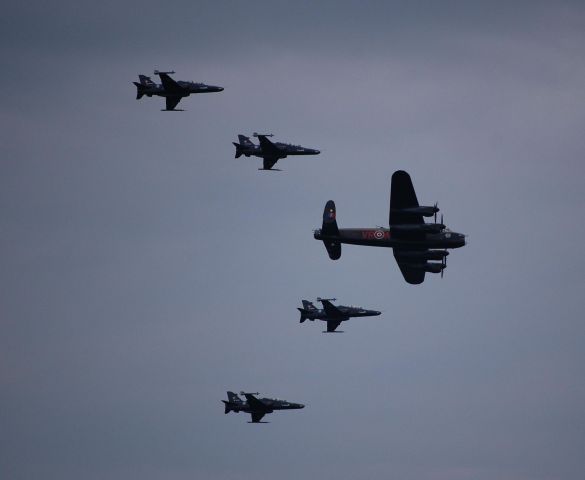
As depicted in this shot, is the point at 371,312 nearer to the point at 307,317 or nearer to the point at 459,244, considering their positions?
the point at 307,317

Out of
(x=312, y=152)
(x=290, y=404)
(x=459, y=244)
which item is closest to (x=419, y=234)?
(x=459, y=244)

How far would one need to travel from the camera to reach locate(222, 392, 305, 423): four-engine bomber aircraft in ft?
520

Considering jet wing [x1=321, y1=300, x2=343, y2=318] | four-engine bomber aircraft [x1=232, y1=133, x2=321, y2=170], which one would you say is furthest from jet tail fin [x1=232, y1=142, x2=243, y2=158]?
jet wing [x1=321, y1=300, x2=343, y2=318]

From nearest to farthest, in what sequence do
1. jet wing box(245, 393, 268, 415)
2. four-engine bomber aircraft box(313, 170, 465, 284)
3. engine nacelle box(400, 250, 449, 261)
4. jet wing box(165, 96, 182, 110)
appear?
four-engine bomber aircraft box(313, 170, 465, 284)
jet wing box(165, 96, 182, 110)
engine nacelle box(400, 250, 449, 261)
jet wing box(245, 393, 268, 415)

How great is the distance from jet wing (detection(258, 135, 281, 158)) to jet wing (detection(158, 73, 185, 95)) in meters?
11.0

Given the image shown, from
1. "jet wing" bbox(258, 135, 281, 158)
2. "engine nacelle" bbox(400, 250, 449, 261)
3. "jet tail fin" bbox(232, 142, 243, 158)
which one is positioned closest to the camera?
"engine nacelle" bbox(400, 250, 449, 261)

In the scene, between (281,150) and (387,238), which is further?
(281,150)

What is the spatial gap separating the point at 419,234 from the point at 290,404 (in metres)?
29.7

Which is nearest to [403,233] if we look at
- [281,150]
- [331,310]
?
[281,150]

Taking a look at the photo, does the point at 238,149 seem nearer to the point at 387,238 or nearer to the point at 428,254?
the point at 387,238

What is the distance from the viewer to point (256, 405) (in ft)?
522

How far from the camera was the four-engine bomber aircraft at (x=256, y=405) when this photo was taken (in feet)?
520

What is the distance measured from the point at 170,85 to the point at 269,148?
1385cm

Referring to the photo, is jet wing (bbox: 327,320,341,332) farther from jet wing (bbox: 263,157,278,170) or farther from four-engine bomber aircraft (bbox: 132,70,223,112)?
four-engine bomber aircraft (bbox: 132,70,223,112)
